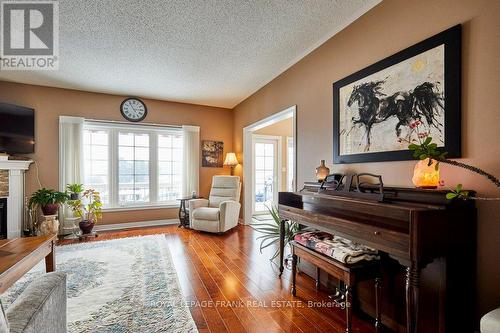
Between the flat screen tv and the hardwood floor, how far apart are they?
2.99 metres

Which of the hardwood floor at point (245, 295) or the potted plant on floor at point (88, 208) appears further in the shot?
the potted plant on floor at point (88, 208)

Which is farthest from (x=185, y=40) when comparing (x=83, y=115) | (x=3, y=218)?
(x=3, y=218)

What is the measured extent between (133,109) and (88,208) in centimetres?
206

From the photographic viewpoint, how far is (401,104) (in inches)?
72.4

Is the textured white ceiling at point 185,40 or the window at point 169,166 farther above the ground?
the textured white ceiling at point 185,40

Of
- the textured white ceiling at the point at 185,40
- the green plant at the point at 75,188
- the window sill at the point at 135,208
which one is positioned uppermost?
the textured white ceiling at the point at 185,40

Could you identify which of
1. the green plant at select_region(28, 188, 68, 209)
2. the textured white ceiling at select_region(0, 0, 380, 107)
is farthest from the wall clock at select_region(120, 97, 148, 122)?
the green plant at select_region(28, 188, 68, 209)

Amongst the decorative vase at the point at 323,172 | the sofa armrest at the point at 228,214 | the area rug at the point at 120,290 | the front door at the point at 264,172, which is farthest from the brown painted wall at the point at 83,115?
the decorative vase at the point at 323,172

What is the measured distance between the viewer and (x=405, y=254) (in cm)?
127

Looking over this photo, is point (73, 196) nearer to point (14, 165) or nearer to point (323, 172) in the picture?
point (14, 165)

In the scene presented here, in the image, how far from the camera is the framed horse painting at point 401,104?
60.5 inches

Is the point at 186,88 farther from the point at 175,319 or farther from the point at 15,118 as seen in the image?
the point at 175,319

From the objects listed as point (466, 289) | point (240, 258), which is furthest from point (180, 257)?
point (466, 289)

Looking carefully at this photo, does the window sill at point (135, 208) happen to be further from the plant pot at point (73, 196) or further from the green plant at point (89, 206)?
the plant pot at point (73, 196)
